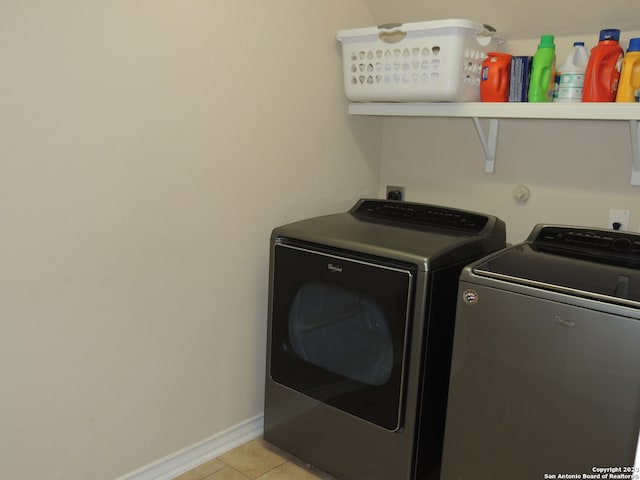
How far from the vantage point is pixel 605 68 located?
1.69m

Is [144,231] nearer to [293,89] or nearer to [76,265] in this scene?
[76,265]

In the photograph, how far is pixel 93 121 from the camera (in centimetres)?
155

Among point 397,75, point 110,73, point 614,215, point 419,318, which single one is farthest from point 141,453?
point 614,215

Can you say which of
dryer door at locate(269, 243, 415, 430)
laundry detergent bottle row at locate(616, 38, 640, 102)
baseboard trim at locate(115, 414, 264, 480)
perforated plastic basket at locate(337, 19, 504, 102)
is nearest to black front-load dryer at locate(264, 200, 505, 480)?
dryer door at locate(269, 243, 415, 430)

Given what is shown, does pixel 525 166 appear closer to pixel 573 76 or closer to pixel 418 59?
pixel 573 76

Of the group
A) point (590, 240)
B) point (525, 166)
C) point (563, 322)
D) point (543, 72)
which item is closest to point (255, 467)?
point (563, 322)

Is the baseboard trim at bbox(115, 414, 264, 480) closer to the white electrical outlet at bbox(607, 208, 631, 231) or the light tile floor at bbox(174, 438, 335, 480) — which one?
the light tile floor at bbox(174, 438, 335, 480)

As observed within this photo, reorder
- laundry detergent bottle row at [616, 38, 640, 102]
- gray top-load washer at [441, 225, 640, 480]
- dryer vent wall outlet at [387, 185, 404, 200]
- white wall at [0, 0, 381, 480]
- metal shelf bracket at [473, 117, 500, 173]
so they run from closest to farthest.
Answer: gray top-load washer at [441, 225, 640, 480], white wall at [0, 0, 381, 480], laundry detergent bottle row at [616, 38, 640, 102], metal shelf bracket at [473, 117, 500, 173], dryer vent wall outlet at [387, 185, 404, 200]

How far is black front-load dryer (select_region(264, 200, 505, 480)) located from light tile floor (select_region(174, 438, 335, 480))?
0.05 metres

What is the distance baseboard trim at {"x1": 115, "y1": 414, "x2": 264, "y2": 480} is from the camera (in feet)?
6.20

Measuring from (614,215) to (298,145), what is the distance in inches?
45.6

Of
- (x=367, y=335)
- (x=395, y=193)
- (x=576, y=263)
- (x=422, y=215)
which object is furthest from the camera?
(x=395, y=193)

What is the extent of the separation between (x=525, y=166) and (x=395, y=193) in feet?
1.91

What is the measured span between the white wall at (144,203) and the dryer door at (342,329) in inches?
7.3
